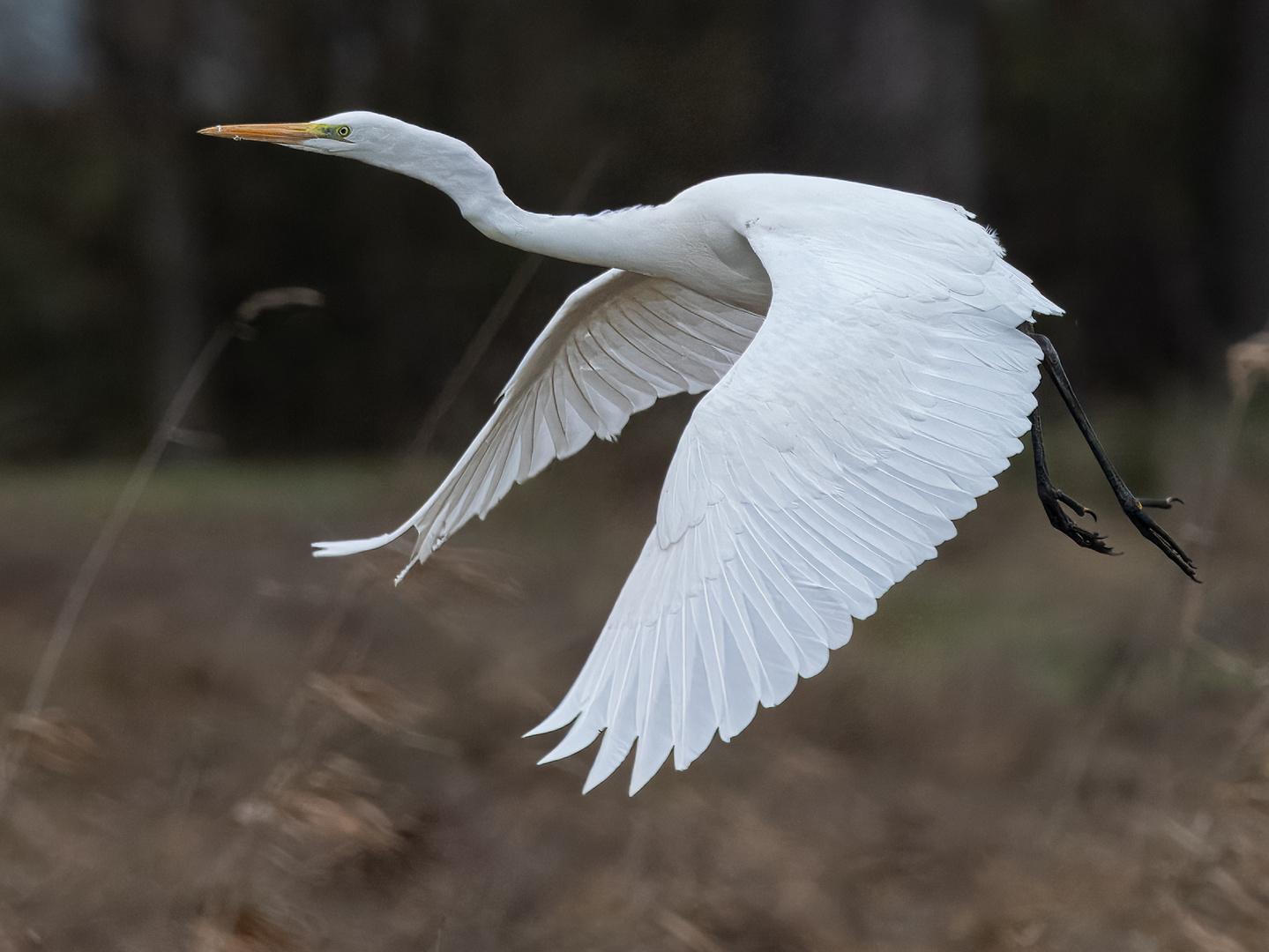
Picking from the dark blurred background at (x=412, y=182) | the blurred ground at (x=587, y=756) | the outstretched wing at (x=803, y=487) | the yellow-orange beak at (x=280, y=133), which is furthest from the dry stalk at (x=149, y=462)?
the dark blurred background at (x=412, y=182)

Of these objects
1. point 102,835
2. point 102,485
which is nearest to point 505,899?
point 102,835

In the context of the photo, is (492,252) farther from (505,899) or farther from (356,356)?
(505,899)

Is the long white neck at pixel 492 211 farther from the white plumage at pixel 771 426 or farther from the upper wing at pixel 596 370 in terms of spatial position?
the upper wing at pixel 596 370

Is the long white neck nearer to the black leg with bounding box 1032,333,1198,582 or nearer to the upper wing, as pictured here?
the upper wing

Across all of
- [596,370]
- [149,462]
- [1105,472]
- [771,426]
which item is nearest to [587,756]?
[596,370]

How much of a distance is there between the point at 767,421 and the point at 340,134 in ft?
4.32

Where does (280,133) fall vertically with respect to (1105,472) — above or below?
above

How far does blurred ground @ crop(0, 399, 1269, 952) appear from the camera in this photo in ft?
10.2

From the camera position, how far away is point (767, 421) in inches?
90.5

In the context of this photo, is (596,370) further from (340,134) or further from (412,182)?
(412,182)

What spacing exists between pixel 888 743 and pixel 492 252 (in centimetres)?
636

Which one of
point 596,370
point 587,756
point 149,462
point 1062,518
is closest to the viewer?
point 149,462

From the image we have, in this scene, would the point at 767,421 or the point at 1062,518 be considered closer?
the point at 767,421

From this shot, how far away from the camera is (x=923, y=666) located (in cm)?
585
